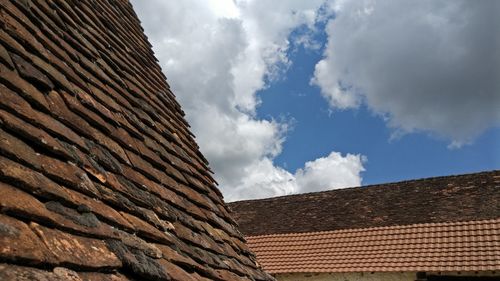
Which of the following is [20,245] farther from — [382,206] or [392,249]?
[382,206]

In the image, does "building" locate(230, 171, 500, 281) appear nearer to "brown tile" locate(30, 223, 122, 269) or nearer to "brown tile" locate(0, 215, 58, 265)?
"brown tile" locate(30, 223, 122, 269)

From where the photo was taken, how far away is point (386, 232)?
53.3ft

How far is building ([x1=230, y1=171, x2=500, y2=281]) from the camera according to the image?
13.5 meters

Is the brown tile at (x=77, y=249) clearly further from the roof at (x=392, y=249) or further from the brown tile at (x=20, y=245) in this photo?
the roof at (x=392, y=249)

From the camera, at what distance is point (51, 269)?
4.35ft

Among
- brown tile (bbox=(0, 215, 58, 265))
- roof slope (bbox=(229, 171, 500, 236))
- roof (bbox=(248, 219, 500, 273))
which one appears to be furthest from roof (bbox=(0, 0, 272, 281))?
roof slope (bbox=(229, 171, 500, 236))

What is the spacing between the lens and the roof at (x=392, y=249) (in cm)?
1323

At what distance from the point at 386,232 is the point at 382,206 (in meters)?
2.86

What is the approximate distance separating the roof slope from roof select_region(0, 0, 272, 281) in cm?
1517

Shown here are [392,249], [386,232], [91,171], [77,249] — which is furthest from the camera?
[386,232]

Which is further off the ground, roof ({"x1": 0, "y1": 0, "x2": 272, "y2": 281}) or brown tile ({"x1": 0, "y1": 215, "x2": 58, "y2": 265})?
roof ({"x1": 0, "y1": 0, "x2": 272, "y2": 281})

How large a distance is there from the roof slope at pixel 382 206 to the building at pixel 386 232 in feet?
0.11

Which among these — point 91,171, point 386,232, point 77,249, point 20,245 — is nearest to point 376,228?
point 386,232

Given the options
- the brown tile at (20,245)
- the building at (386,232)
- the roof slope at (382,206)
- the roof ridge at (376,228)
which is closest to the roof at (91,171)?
the brown tile at (20,245)
